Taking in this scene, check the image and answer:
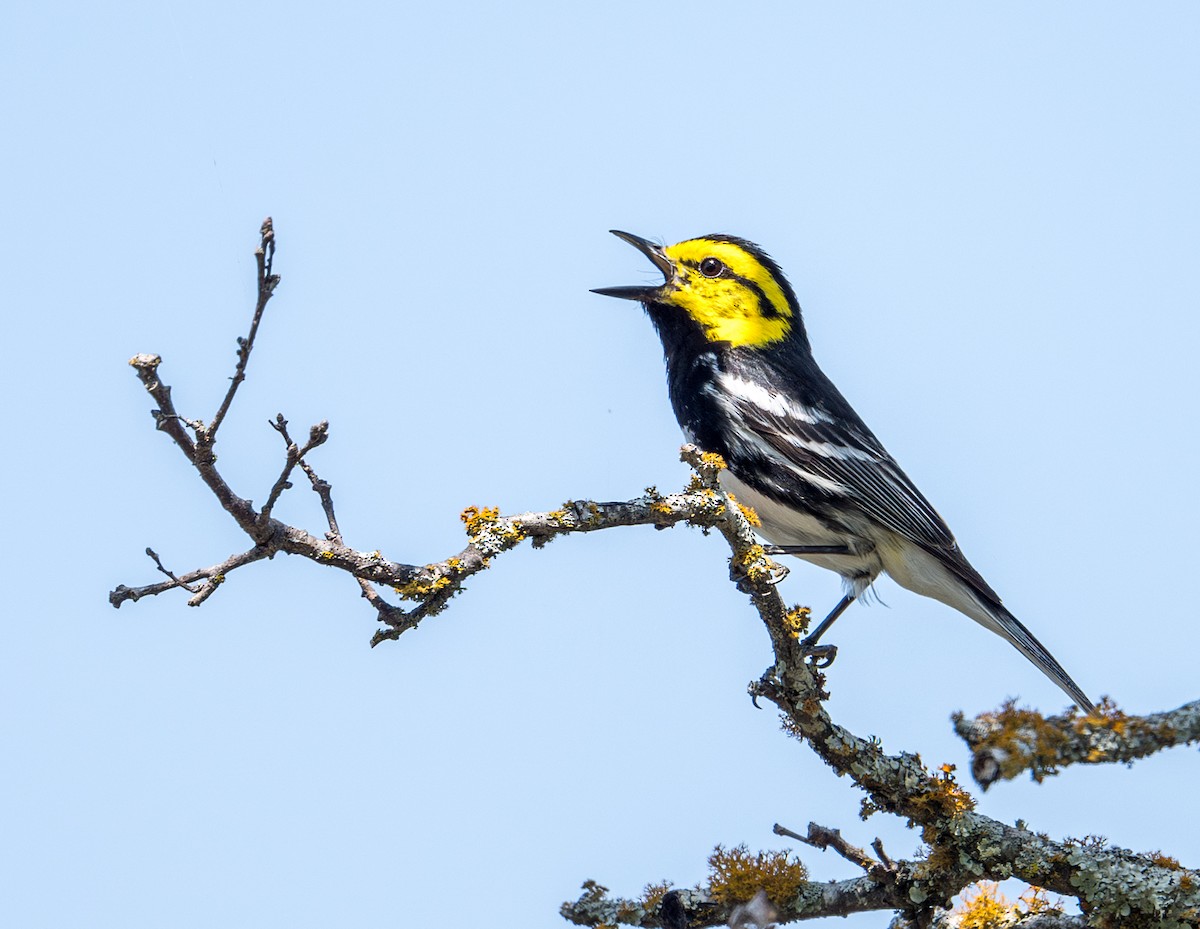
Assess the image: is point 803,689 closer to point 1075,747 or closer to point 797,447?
point 1075,747

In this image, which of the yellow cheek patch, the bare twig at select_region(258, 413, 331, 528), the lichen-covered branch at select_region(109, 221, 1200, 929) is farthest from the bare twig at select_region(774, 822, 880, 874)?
the yellow cheek patch

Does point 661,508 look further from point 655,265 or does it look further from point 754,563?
point 655,265

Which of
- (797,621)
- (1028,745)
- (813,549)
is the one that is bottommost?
(1028,745)

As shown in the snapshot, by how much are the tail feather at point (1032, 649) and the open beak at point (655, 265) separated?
2579 mm

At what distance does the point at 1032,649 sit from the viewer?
6535 millimetres

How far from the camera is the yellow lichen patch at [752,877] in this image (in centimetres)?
443

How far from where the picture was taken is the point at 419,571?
13.1ft

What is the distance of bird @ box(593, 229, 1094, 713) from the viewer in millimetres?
6668

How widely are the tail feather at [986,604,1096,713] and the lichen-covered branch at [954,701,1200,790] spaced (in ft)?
11.3

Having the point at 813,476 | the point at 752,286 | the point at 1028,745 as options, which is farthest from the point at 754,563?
the point at 752,286

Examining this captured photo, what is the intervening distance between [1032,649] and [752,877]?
2695mm

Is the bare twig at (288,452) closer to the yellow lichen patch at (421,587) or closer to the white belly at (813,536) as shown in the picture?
the yellow lichen patch at (421,587)

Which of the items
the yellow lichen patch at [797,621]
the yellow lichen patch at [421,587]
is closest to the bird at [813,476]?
the yellow lichen patch at [797,621]

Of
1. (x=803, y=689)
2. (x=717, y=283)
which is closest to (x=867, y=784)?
(x=803, y=689)
